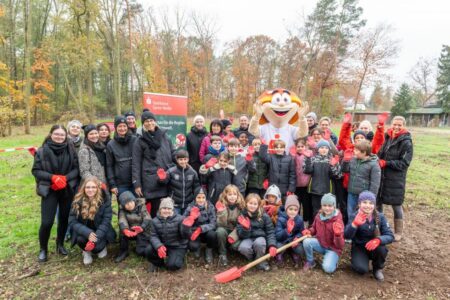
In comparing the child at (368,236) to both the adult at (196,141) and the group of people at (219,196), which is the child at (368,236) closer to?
the group of people at (219,196)

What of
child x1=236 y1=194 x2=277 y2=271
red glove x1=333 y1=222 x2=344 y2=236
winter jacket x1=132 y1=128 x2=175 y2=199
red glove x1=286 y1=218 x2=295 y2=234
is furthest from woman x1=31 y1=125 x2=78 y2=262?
red glove x1=333 y1=222 x2=344 y2=236

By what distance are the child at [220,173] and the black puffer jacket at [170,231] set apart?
0.79 metres

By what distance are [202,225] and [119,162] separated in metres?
1.57

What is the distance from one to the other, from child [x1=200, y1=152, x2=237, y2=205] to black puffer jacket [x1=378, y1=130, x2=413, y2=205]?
226 cm

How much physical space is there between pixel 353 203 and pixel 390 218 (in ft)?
6.43

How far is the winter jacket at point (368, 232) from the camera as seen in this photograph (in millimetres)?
3596

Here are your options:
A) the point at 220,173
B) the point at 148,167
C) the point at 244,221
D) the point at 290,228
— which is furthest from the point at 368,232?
the point at 148,167

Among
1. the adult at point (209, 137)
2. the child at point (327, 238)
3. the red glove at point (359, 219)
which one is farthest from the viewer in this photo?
the adult at point (209, 137)

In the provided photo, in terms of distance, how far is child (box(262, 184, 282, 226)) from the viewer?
14.3ft

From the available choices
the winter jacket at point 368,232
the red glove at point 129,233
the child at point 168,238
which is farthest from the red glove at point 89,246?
the winter jacket at point 368,232

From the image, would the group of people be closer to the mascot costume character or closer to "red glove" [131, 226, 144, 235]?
"red glove" [131, 226, 144, 235]

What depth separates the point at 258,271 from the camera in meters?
Result: 3.85

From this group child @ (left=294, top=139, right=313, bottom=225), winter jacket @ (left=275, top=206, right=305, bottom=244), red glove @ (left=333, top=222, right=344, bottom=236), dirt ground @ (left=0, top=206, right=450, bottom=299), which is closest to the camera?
dirt ground @ (left=0, top=206, right=450, bottom=299)

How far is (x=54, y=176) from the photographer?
378 centimetres
